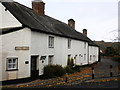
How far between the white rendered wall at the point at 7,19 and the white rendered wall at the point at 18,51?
3.33 ft

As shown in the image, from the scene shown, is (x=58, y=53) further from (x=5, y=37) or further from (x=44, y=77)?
(x=5, y=37)

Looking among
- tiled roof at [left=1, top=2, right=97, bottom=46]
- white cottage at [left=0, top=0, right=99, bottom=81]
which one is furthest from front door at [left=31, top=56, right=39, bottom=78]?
tiled roof at [left=1, top=2, right=97, bottom=46]

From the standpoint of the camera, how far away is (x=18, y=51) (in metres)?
13.7

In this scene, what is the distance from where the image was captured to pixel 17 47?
13.7 metres

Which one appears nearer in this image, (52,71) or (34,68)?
(34,68)

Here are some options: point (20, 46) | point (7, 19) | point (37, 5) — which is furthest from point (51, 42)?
point (37, 5)

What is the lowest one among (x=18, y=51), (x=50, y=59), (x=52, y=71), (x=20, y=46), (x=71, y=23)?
(x=52, y=71)

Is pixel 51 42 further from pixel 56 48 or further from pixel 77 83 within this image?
pixel 77 83

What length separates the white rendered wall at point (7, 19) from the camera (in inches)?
564

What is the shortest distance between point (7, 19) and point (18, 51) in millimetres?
3162

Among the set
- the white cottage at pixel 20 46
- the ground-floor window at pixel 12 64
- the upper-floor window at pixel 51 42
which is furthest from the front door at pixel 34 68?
the upper-floor window at pixel 51 42

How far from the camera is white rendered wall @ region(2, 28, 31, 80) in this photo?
13.1 m

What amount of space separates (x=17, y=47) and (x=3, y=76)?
2564mm

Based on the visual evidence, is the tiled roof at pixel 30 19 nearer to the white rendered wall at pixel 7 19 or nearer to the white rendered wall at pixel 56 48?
the white rendered wall at pixel 7 19
